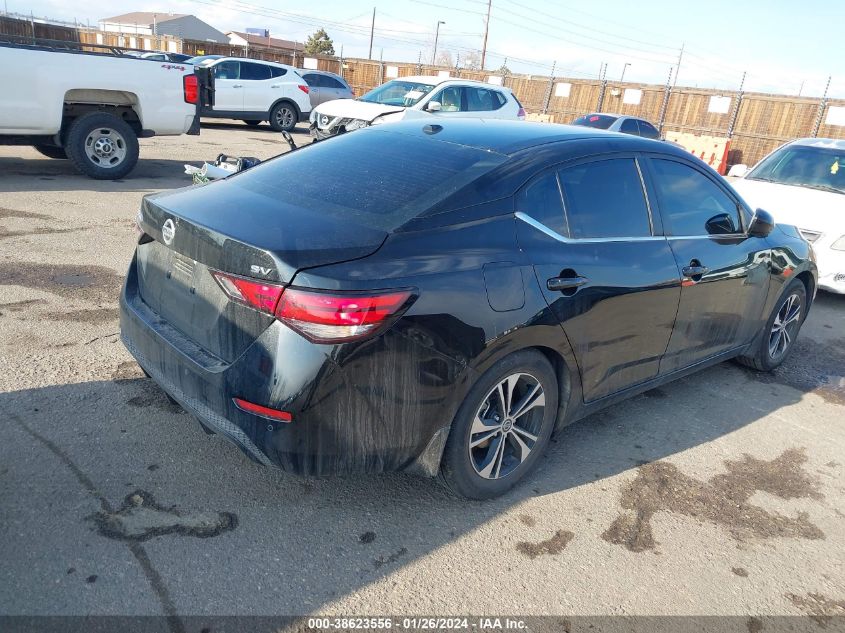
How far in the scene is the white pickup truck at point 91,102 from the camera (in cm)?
848

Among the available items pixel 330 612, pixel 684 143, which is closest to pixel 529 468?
pixel 330 612

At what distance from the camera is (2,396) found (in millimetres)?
3674

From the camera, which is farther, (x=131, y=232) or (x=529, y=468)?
(x=131, y=232)

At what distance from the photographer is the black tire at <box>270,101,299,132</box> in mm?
18219

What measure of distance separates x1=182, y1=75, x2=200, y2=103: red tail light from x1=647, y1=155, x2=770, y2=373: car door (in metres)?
7.92

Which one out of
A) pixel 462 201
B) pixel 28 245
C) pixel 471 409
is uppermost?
pixel 462 201

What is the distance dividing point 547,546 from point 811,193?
647 cm

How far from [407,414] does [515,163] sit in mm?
1315

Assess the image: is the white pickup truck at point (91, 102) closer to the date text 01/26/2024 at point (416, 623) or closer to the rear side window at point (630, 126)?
the date text 01/26/2024 at point (416, 623)

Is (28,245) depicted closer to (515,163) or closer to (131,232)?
(131,232)

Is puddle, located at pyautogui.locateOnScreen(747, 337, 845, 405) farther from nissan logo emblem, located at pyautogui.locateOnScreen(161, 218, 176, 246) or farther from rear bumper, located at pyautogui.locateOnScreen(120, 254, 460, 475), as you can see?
nissan logo emblem, located at pyautogui.locateOnScreen(161, 218, 176, 246)

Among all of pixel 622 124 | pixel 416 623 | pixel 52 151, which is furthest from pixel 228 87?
pixel 416 623

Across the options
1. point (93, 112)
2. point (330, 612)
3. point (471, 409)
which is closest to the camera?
point (330, 612)

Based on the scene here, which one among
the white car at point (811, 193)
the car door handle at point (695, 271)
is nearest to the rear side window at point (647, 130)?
the white car at point (811, 193)
